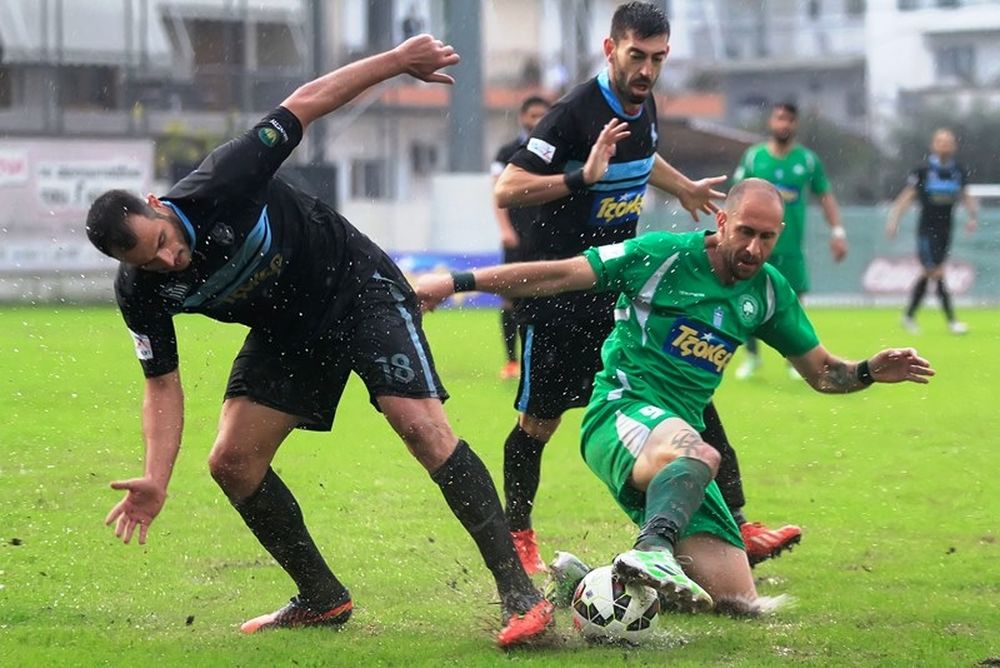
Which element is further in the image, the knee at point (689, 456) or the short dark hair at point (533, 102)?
the short dark hair at point (533, 102)

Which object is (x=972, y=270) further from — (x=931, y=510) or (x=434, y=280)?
(x=434, y=280)

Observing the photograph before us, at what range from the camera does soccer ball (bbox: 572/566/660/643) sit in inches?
206

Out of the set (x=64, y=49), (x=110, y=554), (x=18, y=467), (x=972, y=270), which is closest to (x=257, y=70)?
(x=64, y=49)

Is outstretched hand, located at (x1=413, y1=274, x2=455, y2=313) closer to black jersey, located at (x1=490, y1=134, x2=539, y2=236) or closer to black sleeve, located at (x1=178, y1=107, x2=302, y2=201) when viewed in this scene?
black sleeve, located at (x1=178, y1=107, x2=302, y2=201)

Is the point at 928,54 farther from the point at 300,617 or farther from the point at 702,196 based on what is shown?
the point at 300,617

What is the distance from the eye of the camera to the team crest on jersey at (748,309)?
5887 mm

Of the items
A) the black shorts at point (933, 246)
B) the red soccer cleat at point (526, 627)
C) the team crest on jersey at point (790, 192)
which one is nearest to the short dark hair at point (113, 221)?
the red soccer cleat at point (526, 627)

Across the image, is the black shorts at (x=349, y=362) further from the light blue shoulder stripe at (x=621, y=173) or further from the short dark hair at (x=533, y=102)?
the short dark hair at (x=533, y=102)

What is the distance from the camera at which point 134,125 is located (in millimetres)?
31875

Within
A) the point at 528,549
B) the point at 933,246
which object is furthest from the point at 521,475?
the point at 933,246

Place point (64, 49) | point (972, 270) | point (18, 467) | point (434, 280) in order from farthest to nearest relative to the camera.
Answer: point (64, 49) → point (972, 270) → point (18, 467) → point (434, 280)

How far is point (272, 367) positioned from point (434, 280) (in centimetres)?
70

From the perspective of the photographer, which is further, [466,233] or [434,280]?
[466,233]

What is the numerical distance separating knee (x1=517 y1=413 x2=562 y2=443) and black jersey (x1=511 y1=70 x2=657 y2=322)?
17.2 inches
